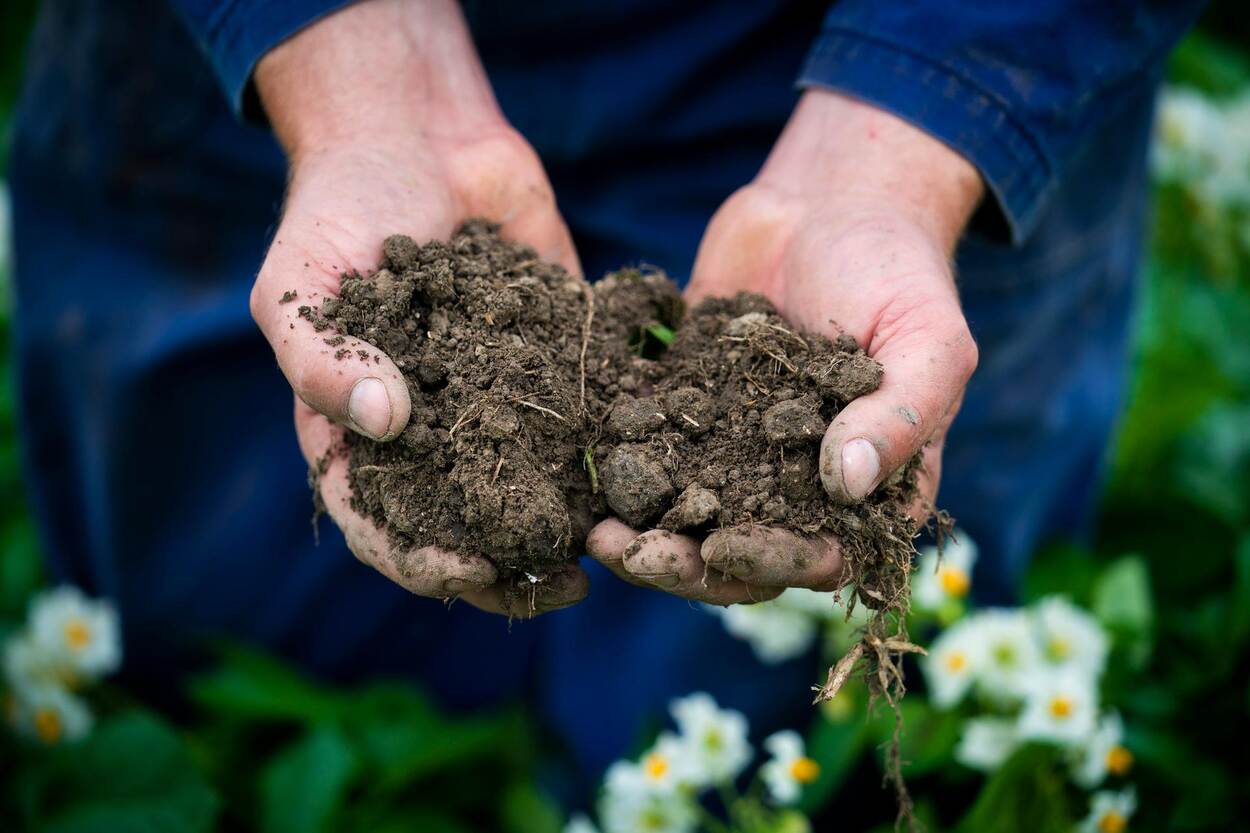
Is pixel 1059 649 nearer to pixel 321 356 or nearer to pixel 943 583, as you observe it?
pixel 943 583

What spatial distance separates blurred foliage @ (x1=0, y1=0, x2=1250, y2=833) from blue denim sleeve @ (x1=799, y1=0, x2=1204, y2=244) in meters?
1.02

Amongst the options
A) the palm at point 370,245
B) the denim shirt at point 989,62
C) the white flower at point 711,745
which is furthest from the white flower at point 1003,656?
the palm at point 370,245

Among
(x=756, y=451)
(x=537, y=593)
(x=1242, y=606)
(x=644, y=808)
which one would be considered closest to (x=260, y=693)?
(x=644, y=808)

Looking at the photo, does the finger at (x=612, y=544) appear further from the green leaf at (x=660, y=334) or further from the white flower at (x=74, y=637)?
the white flower at (x=74, y=637)

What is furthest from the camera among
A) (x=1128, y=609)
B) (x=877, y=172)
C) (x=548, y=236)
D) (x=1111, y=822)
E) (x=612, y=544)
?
(x=1128, y=609)

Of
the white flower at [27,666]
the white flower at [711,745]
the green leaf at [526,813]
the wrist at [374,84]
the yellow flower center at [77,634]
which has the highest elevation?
the wrist at [374,84]

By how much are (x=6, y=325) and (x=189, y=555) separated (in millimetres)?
1549

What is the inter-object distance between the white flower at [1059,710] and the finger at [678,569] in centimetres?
77

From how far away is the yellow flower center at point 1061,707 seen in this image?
5.86 feet

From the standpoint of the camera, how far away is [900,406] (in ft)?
4.12

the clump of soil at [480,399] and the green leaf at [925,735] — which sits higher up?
the clump of soil at [480,399]

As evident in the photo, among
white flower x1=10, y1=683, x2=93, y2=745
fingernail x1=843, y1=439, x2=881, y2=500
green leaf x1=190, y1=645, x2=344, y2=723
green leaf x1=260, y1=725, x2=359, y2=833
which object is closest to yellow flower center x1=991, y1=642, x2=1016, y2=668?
fingernail x1=843, y1=439, x2=881, y2=500

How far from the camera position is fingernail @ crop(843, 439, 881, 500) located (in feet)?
4.03

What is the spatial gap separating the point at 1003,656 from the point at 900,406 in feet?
2.87
